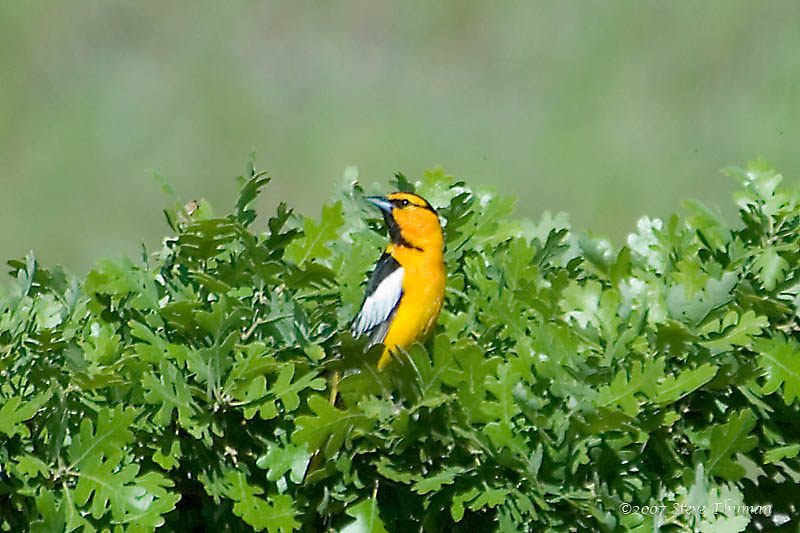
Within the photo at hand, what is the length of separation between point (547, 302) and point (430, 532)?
0.62 meters

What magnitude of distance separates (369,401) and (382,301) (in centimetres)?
79

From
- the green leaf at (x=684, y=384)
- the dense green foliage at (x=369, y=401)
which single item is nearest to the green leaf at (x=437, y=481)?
the dense green foliage at (x=369, y=401)

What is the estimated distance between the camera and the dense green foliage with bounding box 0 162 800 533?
2264 millimetres

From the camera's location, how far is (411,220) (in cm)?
303

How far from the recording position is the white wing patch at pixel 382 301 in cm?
286

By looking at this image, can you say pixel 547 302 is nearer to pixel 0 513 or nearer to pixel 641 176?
pixel 0 513

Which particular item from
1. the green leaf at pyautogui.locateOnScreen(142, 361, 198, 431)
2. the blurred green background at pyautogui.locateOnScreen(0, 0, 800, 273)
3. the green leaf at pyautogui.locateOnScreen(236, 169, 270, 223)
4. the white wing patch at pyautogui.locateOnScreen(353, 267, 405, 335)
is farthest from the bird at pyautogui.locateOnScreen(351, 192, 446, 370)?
the blurred green background at pyautogui.locateOnScreen(0, 0, 800, 273)

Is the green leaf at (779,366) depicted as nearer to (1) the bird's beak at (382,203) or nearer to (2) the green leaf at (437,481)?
(2) the green leaf at (437,481)

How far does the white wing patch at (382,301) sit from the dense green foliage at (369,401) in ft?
0.63

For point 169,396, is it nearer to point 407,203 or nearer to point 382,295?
point 382,295

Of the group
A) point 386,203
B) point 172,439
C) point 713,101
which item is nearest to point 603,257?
point 386,203

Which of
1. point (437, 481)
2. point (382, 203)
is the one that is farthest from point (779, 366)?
point (382, 203)

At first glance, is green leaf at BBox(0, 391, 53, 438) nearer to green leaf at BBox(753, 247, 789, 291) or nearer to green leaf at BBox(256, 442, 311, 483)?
→ green leaf at BBox(256, 442, 311, 483)

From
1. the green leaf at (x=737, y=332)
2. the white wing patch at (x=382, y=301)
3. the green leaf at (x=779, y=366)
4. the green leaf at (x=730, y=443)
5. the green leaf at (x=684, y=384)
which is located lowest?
the green leaf at (x=730, y=443)
